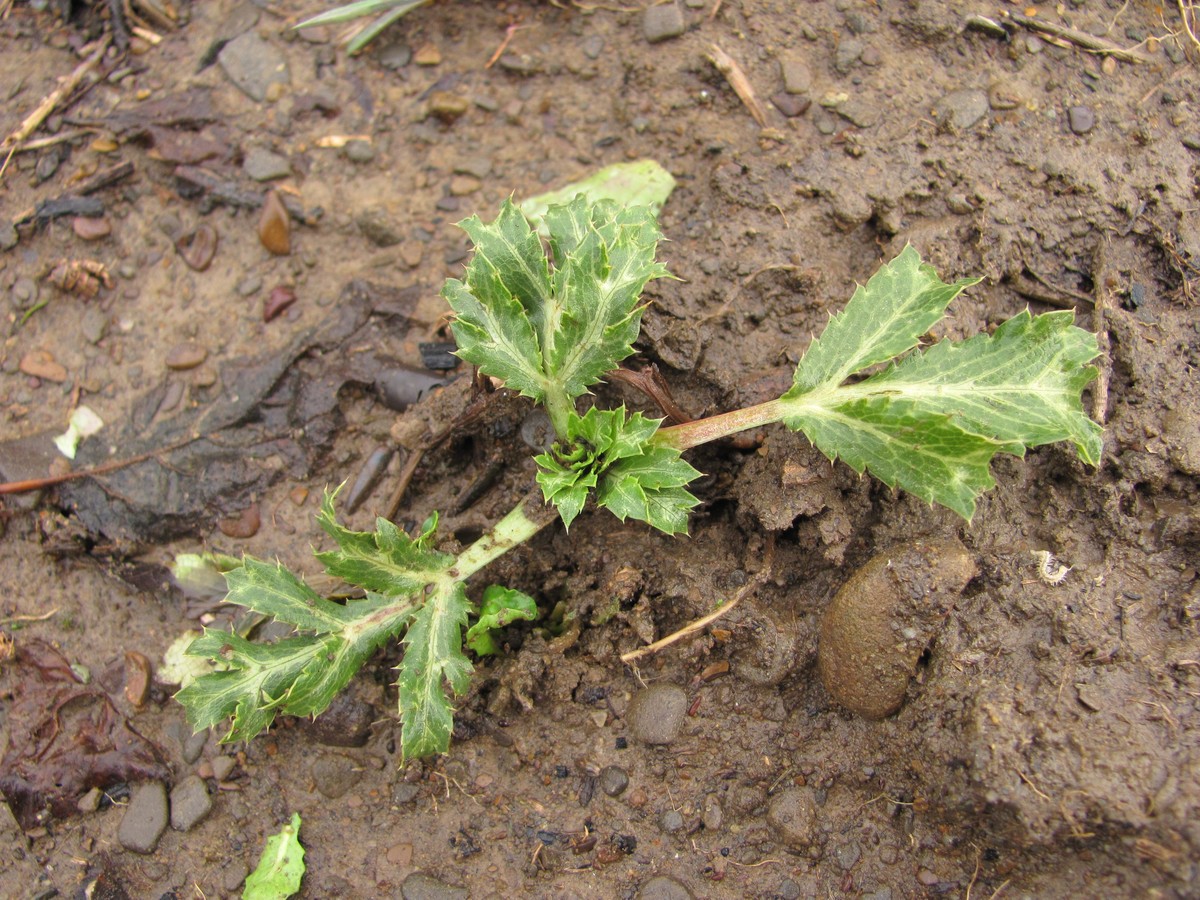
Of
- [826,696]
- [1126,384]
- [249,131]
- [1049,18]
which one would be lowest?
[826,696]

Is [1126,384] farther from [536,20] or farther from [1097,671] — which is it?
[536,20]

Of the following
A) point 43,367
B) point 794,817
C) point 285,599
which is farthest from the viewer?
point 43,367

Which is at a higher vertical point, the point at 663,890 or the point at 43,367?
the point at 43,367

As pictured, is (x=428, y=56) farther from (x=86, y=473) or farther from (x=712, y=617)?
(x=712, y=617)

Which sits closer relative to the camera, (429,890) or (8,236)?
(429,890)

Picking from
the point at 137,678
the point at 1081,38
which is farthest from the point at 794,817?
the point at 1081,38

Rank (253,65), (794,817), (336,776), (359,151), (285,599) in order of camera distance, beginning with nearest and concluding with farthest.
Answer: (794,817) < (285,599) < (336,776) < (359,151) < (253,65)

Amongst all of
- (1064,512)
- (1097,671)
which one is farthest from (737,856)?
(1064,512)
